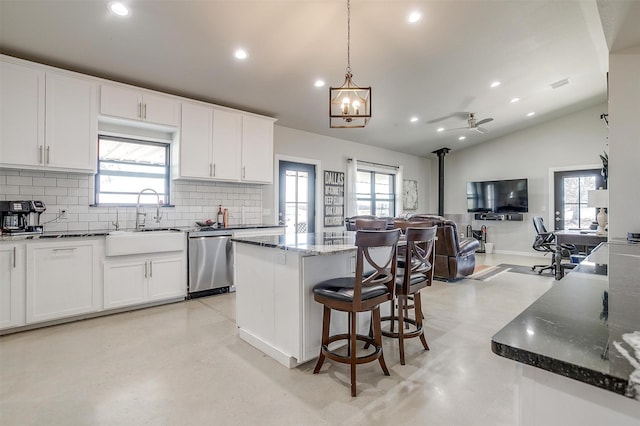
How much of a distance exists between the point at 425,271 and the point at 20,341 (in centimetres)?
367

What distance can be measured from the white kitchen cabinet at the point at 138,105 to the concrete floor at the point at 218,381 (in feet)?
7.88

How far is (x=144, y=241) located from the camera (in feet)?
11.8

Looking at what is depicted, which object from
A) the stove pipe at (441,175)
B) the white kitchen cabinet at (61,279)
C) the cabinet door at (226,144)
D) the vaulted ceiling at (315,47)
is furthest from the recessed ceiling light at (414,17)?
the stove pipe at (441,175)

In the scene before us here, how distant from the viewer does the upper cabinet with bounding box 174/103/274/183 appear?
4.21m

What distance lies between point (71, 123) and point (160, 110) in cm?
96

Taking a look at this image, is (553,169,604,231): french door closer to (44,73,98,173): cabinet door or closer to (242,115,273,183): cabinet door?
(242,115,273,183): cabinet door

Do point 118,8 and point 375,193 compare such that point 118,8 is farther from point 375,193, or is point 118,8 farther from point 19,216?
point 375,193

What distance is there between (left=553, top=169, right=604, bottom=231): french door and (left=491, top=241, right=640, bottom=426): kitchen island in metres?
8.37

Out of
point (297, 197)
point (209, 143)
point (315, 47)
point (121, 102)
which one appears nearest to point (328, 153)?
point (297, 197)

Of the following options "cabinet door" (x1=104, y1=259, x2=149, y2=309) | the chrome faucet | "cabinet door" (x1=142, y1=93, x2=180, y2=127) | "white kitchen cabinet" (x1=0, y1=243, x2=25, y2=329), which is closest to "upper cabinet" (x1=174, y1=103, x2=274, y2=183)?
"cabinet door" (x1=142, y1=93, x2=180, y2=127)

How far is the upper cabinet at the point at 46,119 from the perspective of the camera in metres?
3.02

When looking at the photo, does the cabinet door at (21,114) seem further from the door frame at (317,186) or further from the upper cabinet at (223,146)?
the door frame at (317,186)

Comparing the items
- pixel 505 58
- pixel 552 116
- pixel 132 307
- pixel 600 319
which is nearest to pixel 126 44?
pixel 132 307

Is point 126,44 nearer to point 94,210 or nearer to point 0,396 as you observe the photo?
point 94,210
